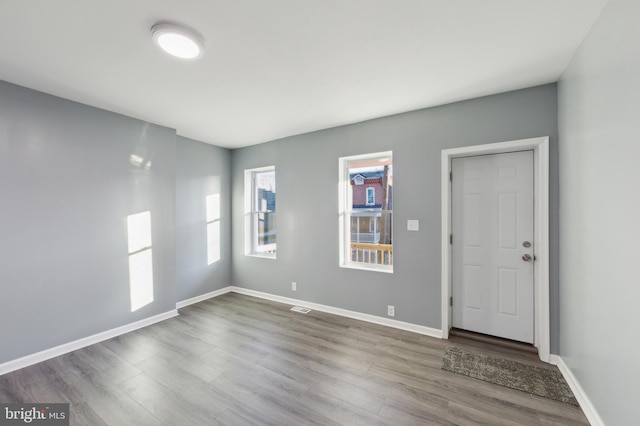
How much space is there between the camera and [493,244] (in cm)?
277

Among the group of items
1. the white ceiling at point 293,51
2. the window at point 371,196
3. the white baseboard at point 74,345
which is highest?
the white ceiling at point 293,51

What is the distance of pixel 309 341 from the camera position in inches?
112

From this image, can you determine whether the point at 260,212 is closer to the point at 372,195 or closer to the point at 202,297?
the point at 202,297

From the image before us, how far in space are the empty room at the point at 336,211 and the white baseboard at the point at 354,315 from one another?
1.7 inches

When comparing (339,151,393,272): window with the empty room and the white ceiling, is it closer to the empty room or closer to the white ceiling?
the empty room

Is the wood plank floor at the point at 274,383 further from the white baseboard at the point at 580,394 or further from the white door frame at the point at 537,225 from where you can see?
the white door frame at the point at 537,225

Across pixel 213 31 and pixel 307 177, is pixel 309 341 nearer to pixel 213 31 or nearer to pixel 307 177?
pixel 307 177

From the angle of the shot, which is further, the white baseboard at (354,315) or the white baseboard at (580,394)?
the white baseboard at (354,315)

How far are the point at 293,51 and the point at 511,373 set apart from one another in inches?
131

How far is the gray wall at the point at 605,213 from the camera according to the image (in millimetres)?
1312

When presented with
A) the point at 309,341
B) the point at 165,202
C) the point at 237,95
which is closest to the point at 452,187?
the point at 309,341

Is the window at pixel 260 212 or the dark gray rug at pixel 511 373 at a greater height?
the window at pixel 260 212

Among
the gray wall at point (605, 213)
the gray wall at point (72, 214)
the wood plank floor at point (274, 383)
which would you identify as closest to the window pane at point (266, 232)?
the gray wall at point (72, 214)

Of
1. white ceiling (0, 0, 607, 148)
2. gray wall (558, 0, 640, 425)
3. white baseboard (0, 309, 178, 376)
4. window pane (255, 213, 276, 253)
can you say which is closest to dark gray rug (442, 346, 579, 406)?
gray wall (558, 0, 640, 425)
